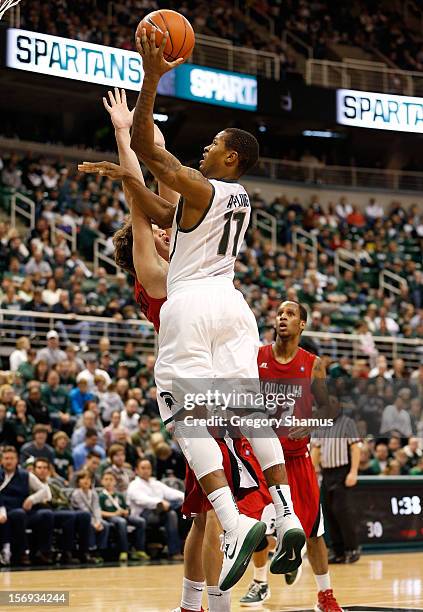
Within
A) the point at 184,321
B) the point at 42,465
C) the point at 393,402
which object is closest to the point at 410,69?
the point at 393,402

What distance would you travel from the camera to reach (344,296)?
78.5 feet

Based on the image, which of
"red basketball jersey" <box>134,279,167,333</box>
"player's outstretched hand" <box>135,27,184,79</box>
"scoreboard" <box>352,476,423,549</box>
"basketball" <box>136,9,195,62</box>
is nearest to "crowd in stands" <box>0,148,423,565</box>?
"scoreboard" <box>352,476,423,549</box>

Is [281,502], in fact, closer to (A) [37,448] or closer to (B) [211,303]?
(B) [211,303]

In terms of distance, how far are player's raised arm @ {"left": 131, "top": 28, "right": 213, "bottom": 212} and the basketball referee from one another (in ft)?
26.3

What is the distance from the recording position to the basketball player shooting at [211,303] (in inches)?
222

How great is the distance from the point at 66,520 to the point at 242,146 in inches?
293

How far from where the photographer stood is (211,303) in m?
5.82

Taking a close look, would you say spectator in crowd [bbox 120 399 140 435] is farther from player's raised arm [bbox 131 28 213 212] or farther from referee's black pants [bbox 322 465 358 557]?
player's raised arm [bbox 131 28 213 212]

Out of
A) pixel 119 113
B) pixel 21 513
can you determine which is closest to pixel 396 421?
pixel 21 513

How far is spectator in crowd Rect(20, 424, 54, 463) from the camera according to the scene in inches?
517

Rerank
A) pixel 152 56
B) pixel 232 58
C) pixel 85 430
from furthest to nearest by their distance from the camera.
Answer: pixel 232 58
pixel 85 430
pixel 152 56

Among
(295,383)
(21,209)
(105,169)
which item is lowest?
(295,383)

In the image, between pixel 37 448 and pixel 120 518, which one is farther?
pixel 37 448

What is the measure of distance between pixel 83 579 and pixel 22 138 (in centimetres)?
1762
